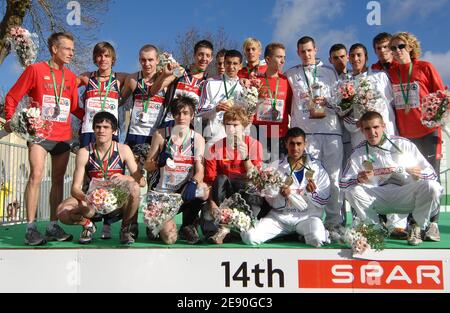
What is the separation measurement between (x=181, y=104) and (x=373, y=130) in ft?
6.65

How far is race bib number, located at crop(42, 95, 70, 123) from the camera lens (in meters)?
4.75

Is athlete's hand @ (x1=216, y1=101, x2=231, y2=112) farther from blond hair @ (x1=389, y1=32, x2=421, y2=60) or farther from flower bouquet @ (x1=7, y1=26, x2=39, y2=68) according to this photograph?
flower bouquet @ (x1=7, y1=26, x2=39, y2=68)

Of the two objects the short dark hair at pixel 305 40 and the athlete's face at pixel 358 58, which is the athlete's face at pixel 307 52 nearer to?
the short dark hair at pixel 305 40

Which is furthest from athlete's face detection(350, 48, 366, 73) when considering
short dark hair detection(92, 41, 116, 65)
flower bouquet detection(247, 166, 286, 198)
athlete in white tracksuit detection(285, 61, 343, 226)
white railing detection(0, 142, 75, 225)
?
white railing detection(0, 142, 75, 225)

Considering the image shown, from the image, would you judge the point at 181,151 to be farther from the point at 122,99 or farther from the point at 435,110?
the point at 435,110

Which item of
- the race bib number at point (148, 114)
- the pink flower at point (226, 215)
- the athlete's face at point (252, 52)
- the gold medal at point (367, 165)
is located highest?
the athlete's face at point (252, 52)

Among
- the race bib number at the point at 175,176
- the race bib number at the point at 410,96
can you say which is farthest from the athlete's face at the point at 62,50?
the race bib number at the point at 410,96

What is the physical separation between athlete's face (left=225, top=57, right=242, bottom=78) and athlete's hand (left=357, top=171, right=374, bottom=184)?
77.0 inches

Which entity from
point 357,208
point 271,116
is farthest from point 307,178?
point 271,116

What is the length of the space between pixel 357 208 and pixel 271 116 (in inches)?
58.7

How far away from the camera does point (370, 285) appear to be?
3.72m

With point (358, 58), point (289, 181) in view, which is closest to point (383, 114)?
point (358, 58)

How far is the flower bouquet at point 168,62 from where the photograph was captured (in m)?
5.14

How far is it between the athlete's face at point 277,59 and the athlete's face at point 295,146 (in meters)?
1.17
